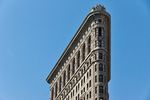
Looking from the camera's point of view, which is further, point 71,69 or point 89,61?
point 71,69

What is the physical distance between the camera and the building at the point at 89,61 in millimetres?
138750

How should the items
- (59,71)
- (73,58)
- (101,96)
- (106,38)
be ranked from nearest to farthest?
(101,96)
(106,38)
(73,58)
(59,71)

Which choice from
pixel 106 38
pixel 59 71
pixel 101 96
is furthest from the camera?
pixel 59 71

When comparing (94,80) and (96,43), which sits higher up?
(96,43)

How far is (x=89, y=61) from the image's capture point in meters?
146

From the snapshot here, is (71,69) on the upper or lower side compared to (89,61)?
upper

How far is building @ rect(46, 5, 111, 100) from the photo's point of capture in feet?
455

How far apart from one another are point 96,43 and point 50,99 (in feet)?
148

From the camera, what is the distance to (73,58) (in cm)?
16188

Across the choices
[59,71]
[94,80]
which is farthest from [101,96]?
[59,71]

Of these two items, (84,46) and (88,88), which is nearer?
(88,88)

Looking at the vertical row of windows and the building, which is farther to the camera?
the vertical row of windows

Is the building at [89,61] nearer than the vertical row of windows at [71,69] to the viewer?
Yes

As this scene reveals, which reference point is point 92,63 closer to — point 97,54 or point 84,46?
point 97,54
